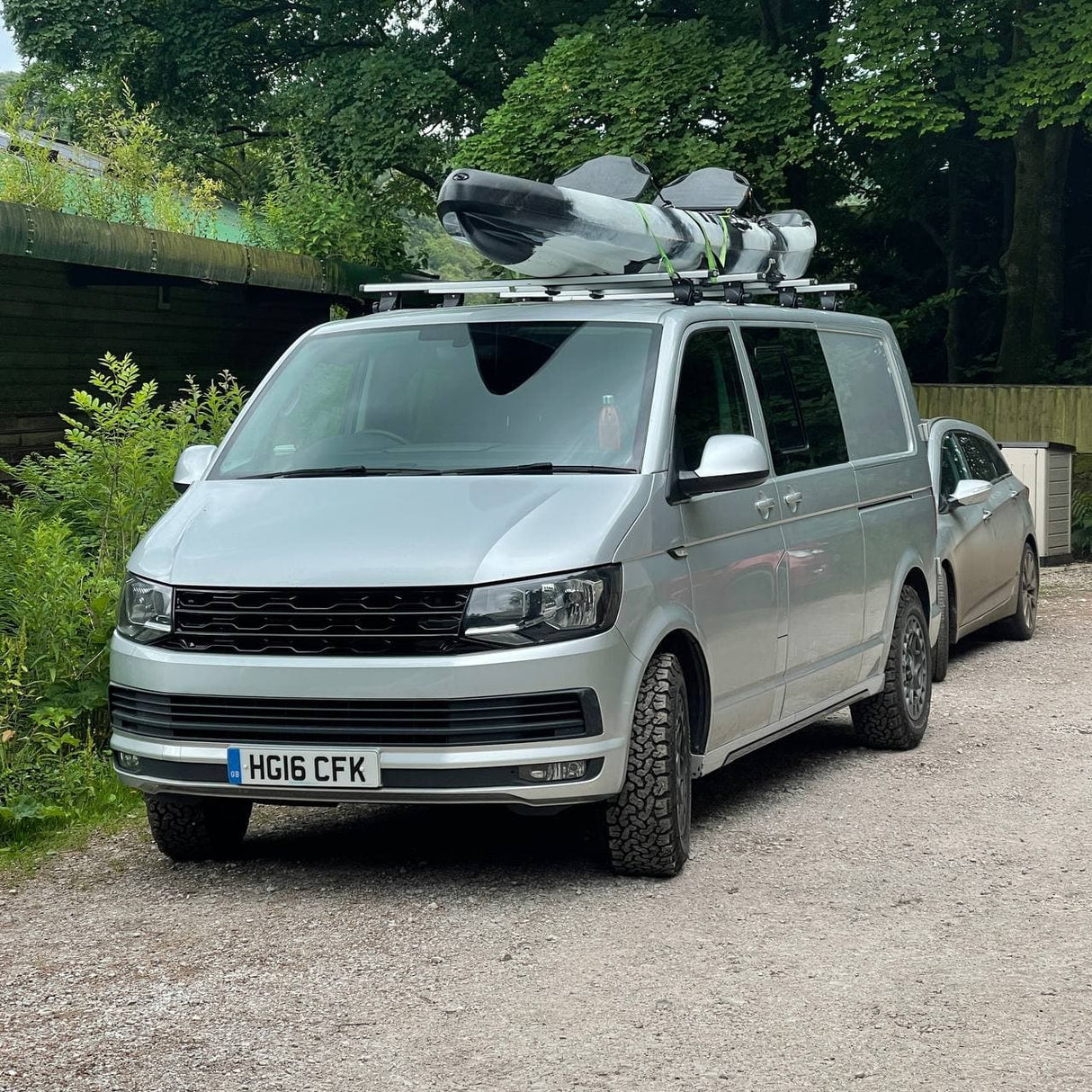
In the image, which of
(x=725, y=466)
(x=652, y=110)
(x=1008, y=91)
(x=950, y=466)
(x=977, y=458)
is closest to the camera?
(x=725, y=466)

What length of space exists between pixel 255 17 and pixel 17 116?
17517 millimetres

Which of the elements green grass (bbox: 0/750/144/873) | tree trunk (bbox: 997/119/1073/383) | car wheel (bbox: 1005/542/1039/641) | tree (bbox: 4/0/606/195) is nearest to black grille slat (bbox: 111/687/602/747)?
green grass (bbox: 0/750/144/873)

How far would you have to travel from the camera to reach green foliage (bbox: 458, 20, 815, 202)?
26.6m

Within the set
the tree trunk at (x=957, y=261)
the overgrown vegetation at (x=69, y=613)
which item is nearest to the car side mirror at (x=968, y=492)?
the overgrown vegetation at (x=69, y=613)

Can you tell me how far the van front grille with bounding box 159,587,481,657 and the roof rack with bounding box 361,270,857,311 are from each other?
172cm

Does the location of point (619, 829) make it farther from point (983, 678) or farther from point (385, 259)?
point (385, 259)

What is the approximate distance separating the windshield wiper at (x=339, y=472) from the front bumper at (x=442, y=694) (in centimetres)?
95

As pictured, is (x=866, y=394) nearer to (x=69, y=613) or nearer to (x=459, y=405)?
(x=459, y=405)

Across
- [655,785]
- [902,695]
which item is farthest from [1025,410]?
[655,785]

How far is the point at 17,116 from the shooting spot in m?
17.9

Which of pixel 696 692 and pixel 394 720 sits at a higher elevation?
pixel 394 720

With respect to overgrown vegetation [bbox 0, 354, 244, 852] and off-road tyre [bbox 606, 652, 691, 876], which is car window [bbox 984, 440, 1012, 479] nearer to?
overgrown vegetation [bbox 0, 354, 244, 852]

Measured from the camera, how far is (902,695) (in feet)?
28.9

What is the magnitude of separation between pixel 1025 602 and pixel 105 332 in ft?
27.5
